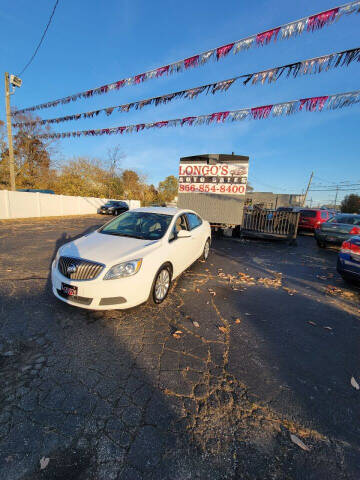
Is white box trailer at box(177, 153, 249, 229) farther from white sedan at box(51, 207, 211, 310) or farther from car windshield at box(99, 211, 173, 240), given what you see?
white sedan at box(51, 207, 211, 310)

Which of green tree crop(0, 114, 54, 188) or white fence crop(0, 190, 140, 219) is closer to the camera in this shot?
white fence crop(0, 190, 140, 219)

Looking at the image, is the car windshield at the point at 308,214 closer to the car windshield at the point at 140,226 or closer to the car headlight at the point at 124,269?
the car windshield at the point at 140,226

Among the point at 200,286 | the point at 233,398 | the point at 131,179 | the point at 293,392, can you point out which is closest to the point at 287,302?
the point at 200,286

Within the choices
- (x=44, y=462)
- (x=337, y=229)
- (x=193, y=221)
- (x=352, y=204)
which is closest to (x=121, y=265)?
(x=44, y=462)

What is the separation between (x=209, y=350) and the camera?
2424 millimetres

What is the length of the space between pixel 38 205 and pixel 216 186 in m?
15.1

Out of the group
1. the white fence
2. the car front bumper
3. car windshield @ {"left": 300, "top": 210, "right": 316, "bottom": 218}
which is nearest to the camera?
the car front bumper

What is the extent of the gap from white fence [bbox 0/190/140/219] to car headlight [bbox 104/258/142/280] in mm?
15573

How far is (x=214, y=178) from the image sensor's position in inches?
371

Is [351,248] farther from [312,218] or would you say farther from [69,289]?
[312,218]

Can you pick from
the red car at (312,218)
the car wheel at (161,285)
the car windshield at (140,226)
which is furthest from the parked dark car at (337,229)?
the car wheel at (161,285)

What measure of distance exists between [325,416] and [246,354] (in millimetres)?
832

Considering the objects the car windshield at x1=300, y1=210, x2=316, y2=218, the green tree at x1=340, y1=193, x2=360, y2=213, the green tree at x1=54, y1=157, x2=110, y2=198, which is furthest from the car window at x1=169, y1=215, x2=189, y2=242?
the green tree at x1=340, y1=193, x2=360, y2=213

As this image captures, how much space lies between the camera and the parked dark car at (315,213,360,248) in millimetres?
7756
